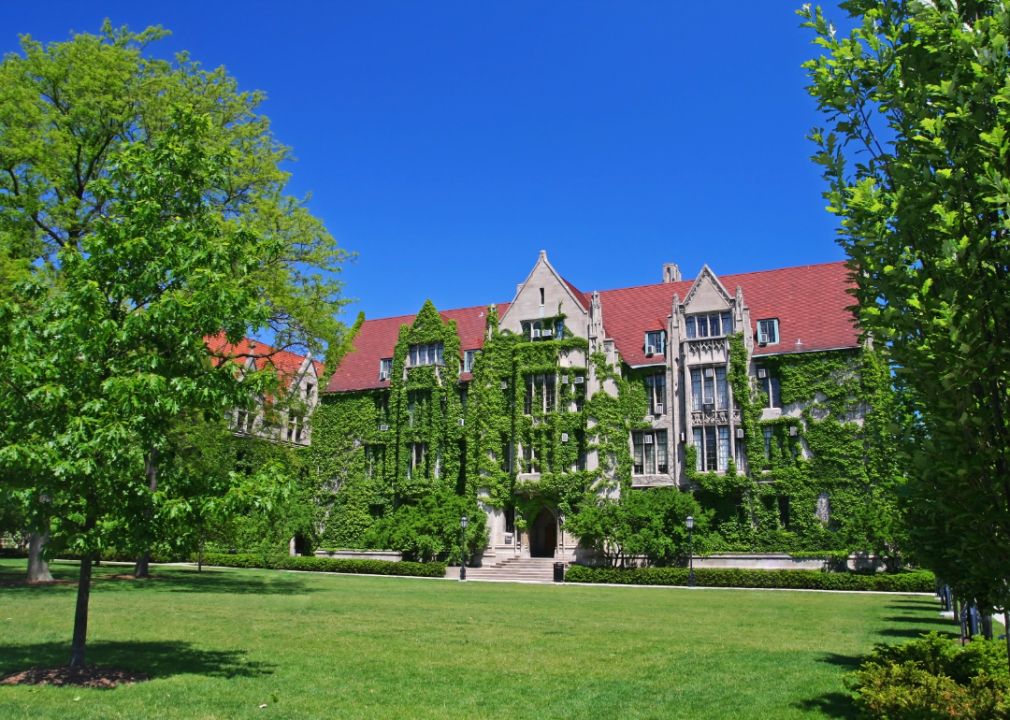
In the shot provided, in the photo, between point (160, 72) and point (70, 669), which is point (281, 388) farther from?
point (70, 669)

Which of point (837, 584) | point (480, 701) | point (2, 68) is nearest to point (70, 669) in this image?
point (480, 701)

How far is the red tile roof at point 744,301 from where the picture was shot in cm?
4138

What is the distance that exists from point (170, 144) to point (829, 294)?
3885 cm

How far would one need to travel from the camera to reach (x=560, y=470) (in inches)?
1718

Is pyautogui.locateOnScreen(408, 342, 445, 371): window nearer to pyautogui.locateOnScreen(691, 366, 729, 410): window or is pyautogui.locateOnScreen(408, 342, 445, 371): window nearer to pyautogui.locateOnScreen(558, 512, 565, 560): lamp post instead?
pyautogui.locateOnScreen(558, 512, 565, 560): lamp post

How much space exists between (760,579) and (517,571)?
41.8ft

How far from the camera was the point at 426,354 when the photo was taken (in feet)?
165

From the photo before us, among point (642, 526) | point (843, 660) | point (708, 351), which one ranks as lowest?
point (843, 660)

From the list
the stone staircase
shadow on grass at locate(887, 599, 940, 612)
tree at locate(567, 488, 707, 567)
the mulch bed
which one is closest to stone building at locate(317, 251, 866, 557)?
the stone staircase

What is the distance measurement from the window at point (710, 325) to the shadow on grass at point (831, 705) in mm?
33630

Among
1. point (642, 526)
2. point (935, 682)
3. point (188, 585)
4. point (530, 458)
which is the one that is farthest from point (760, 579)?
point (935, 682)

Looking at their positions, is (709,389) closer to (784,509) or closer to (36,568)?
(784,509)

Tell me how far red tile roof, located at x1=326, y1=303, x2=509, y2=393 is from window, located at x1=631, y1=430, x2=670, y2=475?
12.1 meters

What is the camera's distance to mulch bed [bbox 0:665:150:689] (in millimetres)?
10414
